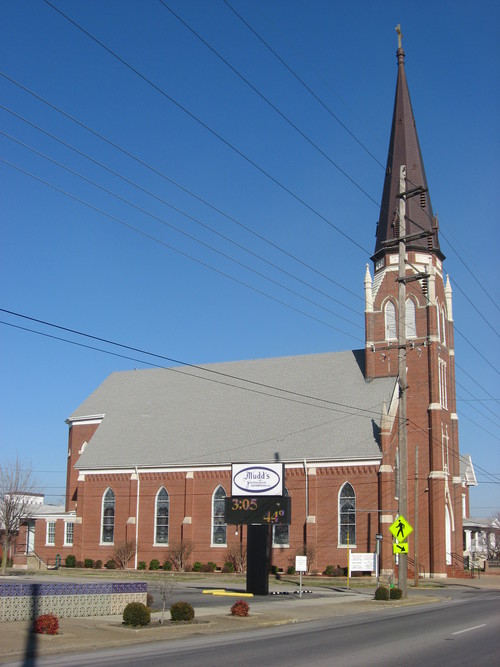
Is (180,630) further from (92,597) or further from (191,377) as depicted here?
(191,377)

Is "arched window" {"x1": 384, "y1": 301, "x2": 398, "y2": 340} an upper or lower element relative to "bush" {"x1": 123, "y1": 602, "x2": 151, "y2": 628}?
upper

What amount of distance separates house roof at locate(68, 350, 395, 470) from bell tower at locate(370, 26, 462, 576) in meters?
2.04

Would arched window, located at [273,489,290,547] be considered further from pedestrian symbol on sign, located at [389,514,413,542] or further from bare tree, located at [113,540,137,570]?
pedestrian symbol on sign, located at [389,514,413,542]

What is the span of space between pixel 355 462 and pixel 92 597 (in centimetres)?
2883

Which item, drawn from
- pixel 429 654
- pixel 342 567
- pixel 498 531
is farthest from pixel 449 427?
pixel 498 531

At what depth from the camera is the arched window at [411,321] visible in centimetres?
5406

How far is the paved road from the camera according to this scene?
13.8 m

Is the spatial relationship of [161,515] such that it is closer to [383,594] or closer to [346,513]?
[346,513]

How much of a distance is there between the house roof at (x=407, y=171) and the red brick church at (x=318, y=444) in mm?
105

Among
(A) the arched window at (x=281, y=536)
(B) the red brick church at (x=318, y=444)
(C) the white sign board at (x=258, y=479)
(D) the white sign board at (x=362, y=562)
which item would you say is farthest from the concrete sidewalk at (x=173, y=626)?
(A) the arched window at (x=281, y=536)

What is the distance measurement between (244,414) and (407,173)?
836 inches

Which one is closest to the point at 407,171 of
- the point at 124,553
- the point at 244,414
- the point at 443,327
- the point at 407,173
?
the point at 407,173

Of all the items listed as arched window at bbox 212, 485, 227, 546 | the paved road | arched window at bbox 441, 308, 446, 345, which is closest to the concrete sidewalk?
the paved road

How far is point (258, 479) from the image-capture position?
34.8 metres
